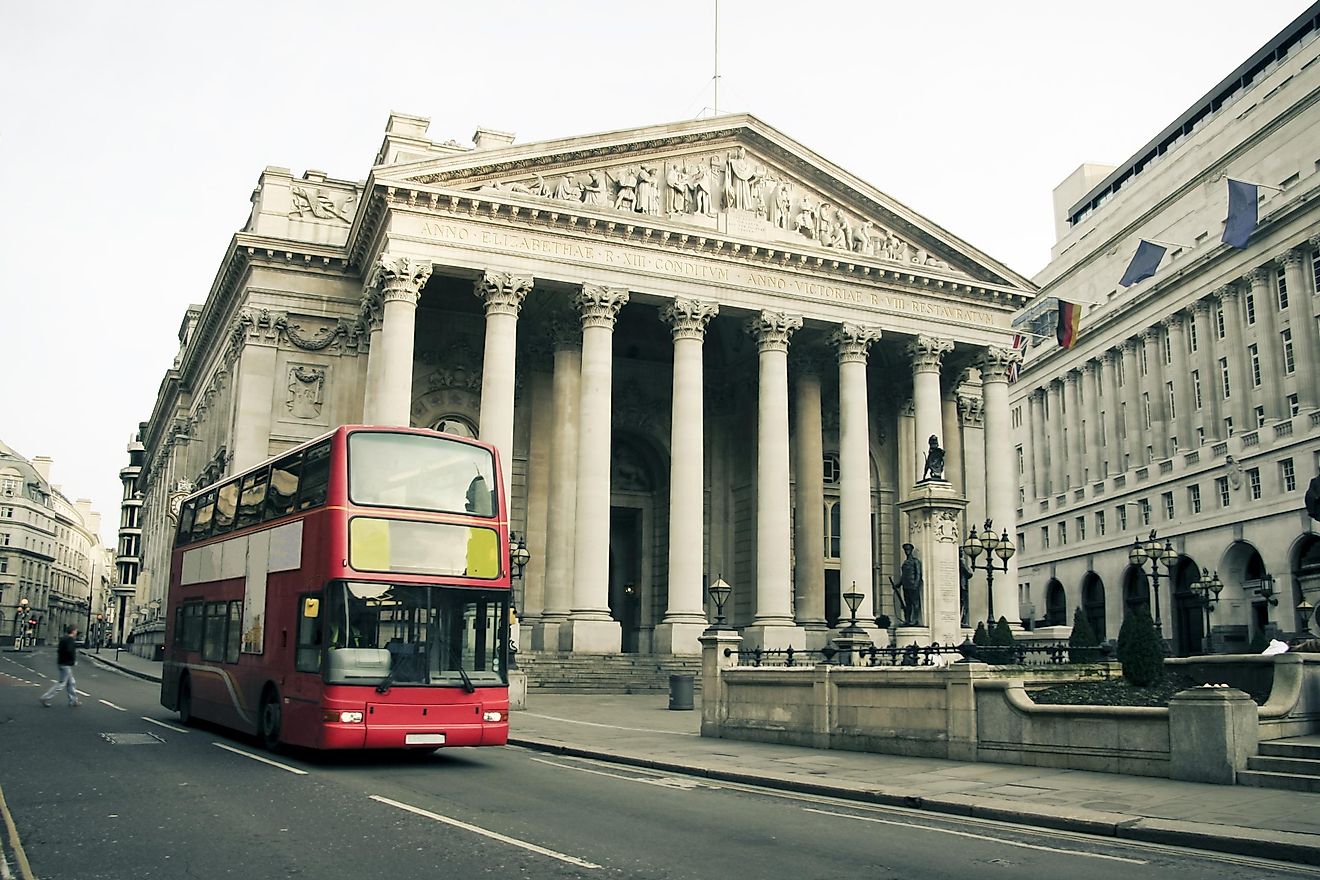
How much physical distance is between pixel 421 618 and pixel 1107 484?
62.9 meters

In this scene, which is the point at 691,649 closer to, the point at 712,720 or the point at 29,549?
the point at 712,720

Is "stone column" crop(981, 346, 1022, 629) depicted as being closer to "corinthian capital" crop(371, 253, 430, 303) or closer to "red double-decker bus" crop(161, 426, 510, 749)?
"corinthian capital" crop(371, 253, 430, 303)

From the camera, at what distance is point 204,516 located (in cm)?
2317

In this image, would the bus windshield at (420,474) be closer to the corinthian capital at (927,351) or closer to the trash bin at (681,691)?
the trash bin at (681,691)

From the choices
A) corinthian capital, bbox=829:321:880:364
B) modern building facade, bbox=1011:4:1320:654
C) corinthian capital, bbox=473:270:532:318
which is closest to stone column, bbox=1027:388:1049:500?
modern building facade, bbox=1011:4:1320:654

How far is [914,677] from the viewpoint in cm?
1970

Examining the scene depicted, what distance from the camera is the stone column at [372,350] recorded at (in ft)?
132

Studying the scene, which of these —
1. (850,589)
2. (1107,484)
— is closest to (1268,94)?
(1107,484)

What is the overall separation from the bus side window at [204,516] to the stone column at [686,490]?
64.1 ft

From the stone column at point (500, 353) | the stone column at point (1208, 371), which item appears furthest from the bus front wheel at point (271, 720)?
the stone column at point (1208, 371)

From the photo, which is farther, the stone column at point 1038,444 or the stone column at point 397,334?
the stone column at point 1038,444

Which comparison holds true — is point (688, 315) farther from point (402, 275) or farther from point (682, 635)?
point (682, 635)

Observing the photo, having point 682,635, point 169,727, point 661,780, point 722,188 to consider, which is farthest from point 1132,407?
point 169,727

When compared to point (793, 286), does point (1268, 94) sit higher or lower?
higher
